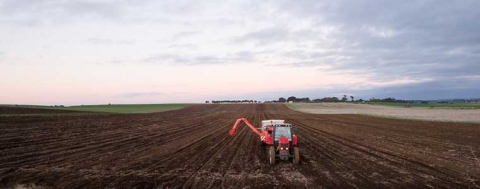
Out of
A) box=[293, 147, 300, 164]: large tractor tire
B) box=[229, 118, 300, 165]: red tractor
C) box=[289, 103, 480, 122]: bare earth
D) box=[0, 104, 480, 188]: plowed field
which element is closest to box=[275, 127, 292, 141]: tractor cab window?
box=[229, 118, 300, 165]: red tractor

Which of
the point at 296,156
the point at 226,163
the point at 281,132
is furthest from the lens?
the point at 281,132

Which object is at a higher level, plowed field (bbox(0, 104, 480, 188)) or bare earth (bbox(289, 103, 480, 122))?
bare earth (bbox(289, 103, 480, 122))

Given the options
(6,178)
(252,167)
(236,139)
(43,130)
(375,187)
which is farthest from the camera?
(43,130)

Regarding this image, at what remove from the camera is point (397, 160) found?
658 inches

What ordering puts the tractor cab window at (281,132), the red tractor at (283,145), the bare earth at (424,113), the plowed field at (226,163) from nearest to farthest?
the plowed field at (226,163), the red tractor at (283,145), the tractor cab window at (281,132), the bare earth at (424,113)

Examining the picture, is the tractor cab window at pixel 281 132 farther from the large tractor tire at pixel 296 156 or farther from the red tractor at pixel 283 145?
the large tractor tire at pixel 296 156

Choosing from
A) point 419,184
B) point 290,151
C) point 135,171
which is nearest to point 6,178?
point 135,171

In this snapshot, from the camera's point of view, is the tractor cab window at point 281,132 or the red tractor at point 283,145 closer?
the red tractor at point 283,145

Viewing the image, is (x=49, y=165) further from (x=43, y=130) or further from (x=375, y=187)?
(x=43, y=130)

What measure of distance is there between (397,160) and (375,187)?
5.66 metres

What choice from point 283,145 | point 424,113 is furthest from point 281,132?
point 424,113

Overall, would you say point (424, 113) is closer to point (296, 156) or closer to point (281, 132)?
point (281, 132)

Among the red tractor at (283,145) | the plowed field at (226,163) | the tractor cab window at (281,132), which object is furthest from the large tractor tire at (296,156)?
the tractor cab window at (281,132)

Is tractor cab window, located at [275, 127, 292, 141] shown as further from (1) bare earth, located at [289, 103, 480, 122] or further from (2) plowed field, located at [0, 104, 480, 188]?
(1) bare earth, located at [289, 103, 480, 122]
